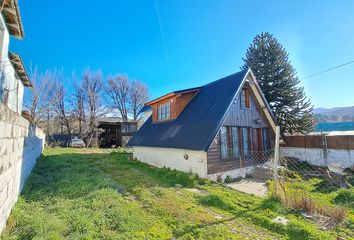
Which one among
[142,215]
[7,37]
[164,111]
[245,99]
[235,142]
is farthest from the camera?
[164,111]

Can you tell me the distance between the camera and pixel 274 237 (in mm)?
4613

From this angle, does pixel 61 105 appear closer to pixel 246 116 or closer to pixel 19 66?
pixel 19 66

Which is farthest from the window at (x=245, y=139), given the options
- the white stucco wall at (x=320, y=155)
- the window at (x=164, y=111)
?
the window at (x=164, y=111)

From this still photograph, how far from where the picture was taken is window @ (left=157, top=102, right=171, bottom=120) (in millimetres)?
14633

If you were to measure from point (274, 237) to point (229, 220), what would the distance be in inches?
43.4

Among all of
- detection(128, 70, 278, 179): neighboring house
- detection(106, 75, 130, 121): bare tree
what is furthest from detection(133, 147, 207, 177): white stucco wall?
detection(106, 75, 130, 121): bare tree

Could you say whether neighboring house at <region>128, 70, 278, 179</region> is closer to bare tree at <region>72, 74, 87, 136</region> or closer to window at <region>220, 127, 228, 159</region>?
window at <region>220, 127, 228, 159</region>

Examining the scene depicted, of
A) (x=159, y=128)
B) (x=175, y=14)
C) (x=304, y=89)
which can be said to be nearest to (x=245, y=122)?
(x=159, y=128)

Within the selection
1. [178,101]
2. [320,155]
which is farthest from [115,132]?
[320,155]

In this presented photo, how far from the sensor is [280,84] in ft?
63.7

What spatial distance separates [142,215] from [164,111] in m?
10.3

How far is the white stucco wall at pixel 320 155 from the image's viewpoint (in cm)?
1233

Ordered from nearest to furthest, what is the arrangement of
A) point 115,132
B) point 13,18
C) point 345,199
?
point 345,199, point 13,18, point 115,132

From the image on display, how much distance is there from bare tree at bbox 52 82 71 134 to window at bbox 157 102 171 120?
2188 cm
